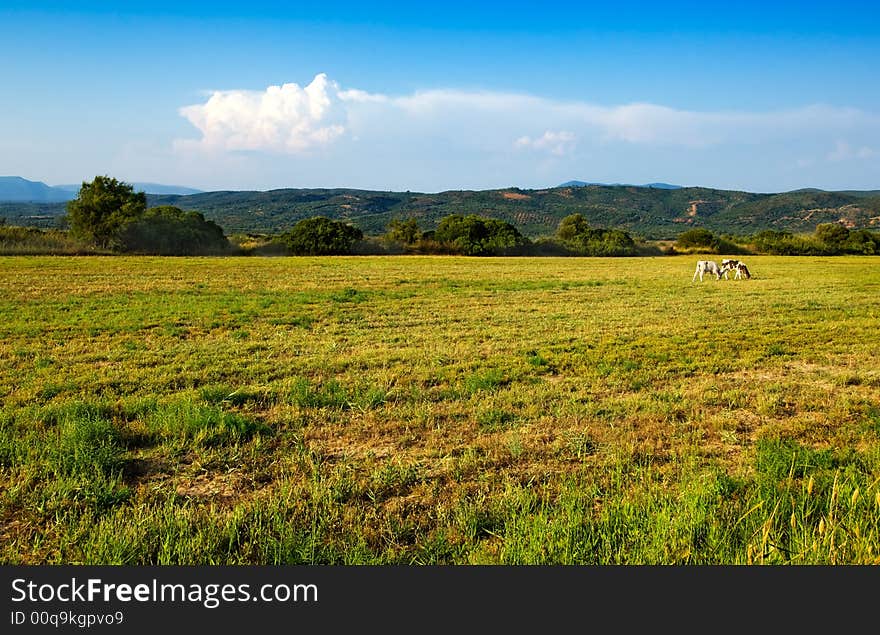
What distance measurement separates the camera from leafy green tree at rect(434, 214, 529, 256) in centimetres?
6888

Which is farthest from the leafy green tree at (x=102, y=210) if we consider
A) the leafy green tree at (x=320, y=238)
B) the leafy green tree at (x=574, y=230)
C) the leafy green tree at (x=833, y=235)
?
the leafy green tree at (x=833, y=235)

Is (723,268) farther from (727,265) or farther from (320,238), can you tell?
(320,238)

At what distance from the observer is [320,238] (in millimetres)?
64062

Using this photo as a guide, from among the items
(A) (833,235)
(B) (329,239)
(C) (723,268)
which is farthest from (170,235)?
(A) (833,235)

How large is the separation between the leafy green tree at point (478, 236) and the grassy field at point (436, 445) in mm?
56827

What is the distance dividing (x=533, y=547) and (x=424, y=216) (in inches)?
5411

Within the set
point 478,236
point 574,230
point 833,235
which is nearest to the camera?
point 478,236

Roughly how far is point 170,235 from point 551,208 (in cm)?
11790

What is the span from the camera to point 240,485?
4527 mm

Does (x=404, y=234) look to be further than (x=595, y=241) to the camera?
No

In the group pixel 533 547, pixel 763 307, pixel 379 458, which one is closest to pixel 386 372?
pixel 379 458

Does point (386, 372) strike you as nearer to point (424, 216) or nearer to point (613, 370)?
point (613, 370)

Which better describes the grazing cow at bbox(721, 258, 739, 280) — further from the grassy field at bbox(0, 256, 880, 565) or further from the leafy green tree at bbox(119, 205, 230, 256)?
the leafy green tree at bbox(119, 205, 230, 256)

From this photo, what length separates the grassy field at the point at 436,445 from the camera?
3.53 m
